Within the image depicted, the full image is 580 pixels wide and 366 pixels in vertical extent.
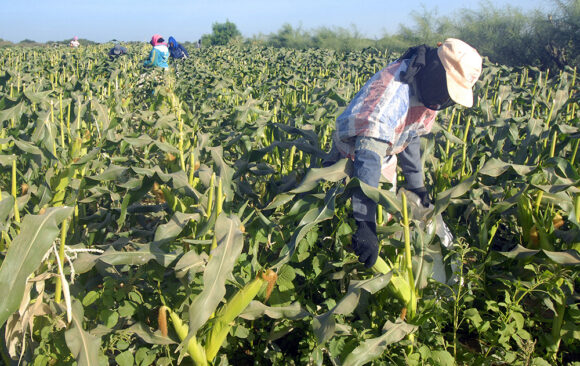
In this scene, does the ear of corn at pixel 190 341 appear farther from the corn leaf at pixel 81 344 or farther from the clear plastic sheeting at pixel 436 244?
the clear plastic sheeting at pixel 436 244

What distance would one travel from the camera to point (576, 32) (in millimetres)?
14438

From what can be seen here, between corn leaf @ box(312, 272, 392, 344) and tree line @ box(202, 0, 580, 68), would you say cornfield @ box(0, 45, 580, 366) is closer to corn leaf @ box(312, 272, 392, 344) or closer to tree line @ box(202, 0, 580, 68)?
corn leaf @ box(312, 272, 392, 344)

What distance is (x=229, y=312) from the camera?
1982 millimetres

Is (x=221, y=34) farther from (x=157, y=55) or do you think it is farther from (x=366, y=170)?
(x=366, y=170)

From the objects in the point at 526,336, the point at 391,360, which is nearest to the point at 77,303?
the point at 391,360

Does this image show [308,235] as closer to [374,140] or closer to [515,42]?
[374,140]

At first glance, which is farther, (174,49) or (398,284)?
(174,49)

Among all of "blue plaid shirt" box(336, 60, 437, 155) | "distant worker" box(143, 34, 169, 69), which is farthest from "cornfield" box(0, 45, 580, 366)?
→ "distant worker" box(143, 34, 169, 69)

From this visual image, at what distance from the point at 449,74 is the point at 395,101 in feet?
0.99

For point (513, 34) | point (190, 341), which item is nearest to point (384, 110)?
point (190, 341)

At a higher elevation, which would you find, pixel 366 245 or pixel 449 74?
pixel 449 74

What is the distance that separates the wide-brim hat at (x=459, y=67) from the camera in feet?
7.80

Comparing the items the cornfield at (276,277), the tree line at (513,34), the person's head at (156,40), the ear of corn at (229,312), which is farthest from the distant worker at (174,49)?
the ear of corn at (229,312)

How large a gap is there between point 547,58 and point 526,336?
50.7 feet
